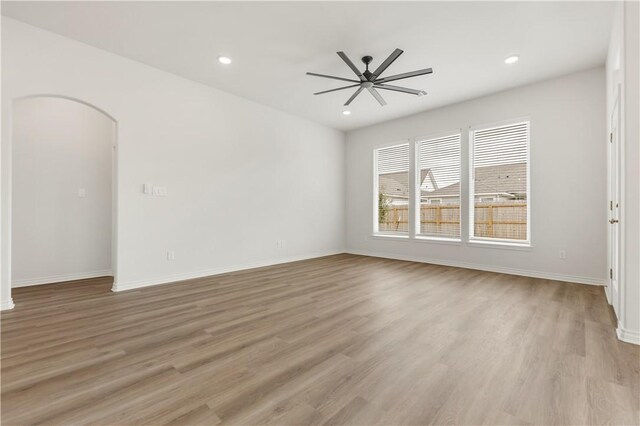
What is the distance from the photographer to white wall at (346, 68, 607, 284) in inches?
161

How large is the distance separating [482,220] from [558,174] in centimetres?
133

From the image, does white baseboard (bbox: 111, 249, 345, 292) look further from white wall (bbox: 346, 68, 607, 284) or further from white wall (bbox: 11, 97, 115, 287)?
white wall (bbox: 346, 68, 607, 284)

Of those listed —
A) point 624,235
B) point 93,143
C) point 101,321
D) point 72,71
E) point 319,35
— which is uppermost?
point 319,35

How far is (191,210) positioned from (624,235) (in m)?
5.05

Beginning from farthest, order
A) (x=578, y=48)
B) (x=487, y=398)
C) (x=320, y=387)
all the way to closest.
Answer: (x=578, y=48), (x=320, y=387), (x=487, y=398)

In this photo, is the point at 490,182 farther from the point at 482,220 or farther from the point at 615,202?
the point at 615,202

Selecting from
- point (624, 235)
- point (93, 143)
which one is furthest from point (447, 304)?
point (93, 143)

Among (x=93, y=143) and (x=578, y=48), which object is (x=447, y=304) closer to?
(x=578, y=48)

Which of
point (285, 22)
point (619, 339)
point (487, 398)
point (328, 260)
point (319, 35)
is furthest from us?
point (328, 260)

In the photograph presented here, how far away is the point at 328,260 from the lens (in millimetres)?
6199

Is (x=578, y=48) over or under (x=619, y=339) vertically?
over

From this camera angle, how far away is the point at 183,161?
14.5 feet

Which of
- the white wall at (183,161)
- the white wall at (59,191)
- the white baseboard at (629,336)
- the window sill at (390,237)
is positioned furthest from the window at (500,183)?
the white wall at (59,191)

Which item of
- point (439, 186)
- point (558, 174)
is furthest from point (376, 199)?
point (558, 174)
